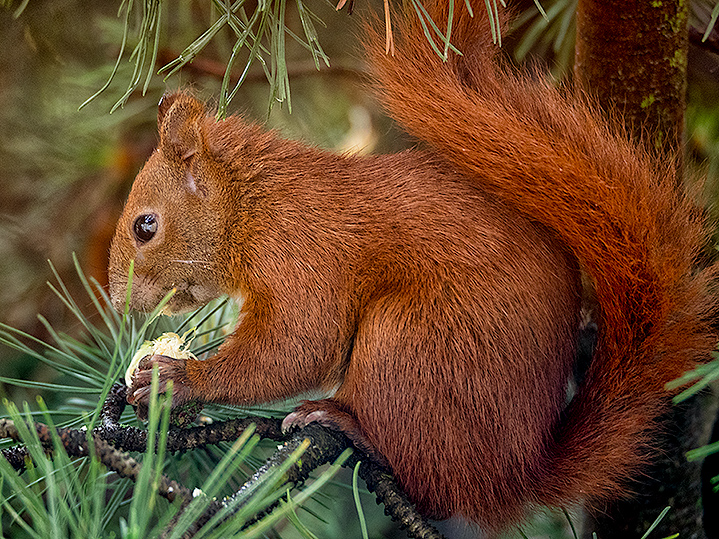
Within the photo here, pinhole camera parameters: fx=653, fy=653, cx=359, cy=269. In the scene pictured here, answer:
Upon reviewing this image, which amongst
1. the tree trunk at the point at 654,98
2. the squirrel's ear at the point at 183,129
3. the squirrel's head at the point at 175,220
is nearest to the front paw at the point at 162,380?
the squirrel's head at the point at 175,220

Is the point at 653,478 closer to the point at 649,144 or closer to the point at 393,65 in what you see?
the point at 649,144

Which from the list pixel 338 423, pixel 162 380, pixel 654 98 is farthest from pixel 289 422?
pixel 654 98

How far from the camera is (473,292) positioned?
0.81 m

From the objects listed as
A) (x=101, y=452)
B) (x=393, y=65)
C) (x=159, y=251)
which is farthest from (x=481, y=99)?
(x=101, y=452)

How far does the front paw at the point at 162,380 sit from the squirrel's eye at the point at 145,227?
0.18 meters

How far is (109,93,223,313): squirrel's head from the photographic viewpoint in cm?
94

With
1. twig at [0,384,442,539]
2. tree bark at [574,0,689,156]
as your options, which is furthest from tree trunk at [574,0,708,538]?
twig at [0,384,442,539]

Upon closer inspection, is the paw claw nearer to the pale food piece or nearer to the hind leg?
the hind leg

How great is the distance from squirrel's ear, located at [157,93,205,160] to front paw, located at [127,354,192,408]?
301 millimetres

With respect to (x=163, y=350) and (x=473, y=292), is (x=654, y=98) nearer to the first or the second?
(x=473, y=292)

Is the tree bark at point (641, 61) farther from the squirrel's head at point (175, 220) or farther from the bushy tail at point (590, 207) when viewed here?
the squirrel's head at point (175, 220)

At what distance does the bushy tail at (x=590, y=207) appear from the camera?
2.46 ft

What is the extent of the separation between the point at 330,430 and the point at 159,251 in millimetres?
357

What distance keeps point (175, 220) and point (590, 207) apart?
57 centimetres
